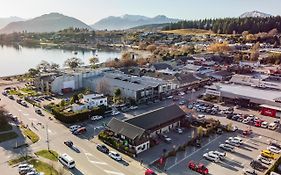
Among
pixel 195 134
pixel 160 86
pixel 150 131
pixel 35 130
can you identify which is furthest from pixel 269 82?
pixel 35 130

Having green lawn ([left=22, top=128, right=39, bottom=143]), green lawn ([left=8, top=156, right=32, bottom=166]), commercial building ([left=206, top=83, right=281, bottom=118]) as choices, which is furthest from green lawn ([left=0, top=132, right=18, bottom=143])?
commercial building ([left=206, top=83, right=281, bottom=118])

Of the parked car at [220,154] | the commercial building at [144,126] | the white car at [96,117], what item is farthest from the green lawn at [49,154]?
the parked car at [220,154]

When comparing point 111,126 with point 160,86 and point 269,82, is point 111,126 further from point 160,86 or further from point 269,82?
point 269,82

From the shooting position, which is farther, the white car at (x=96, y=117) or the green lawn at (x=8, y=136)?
the white car at (x=96, y=117)

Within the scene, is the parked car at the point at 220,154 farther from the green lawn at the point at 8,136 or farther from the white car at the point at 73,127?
the green lawn at the point at 8,136

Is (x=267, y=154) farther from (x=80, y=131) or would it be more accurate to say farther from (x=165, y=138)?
(x=80, y=131)

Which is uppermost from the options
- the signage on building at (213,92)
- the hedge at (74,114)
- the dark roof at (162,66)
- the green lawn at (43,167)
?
the dark roof at (162,66)

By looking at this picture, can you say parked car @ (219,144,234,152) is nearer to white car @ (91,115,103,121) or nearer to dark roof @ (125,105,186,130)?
dark roof @ (125,105,186,130)
